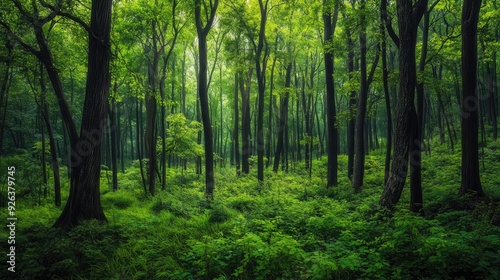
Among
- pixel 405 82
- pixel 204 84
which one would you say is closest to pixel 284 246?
pixel 405 82

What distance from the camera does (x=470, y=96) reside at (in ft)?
25.3

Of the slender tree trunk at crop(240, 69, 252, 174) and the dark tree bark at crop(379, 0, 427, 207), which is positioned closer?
the dark tree bark at crop(379, 0, 427, 207)

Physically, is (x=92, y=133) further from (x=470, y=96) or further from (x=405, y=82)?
(x=470, y=96)

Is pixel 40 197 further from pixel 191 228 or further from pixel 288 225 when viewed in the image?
pixel 288 225

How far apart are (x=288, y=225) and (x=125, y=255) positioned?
3773 millimetres

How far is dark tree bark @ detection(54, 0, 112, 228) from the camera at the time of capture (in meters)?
7.05

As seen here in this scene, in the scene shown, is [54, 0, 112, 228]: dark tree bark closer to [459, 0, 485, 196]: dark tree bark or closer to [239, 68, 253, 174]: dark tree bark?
[459, 0, 485, 196]: dark tree bark

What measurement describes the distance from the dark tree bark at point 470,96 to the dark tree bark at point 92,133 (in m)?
10.0

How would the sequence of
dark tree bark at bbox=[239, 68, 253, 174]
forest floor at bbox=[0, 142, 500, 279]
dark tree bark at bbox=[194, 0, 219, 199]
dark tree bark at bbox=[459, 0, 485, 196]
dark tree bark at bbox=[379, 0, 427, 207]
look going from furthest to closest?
dark tree bark at bbox=[239, 68, 253, 174] → dark tree bark at bbox=[194, 0, 219, 199] → dark tree bark at bbox=[459, 0, 485, 196] → dark tree bark at bbox=[379, 0, 427, 207] → forest floor at bbox=[0, 142, 500, 279]

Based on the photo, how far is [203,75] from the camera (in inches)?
432

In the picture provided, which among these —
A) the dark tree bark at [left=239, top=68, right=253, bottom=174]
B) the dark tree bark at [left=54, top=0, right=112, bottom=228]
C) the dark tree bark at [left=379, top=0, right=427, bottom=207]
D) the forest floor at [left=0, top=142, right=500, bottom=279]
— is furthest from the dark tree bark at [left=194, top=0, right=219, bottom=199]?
the dark tree bark at [left=239, top=68, right=253, bottom=174]

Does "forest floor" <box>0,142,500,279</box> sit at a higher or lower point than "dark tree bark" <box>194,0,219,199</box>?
lower

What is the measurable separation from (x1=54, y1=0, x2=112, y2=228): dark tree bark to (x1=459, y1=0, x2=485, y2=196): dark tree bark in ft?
32.8

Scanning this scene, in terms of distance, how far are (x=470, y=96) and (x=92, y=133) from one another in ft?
34.0
